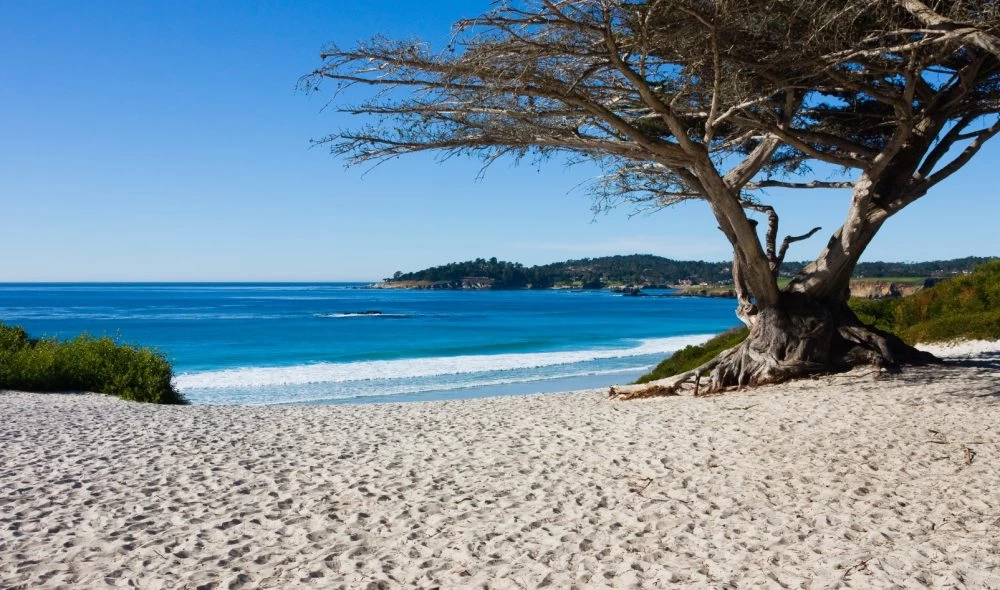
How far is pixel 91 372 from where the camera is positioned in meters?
13.8

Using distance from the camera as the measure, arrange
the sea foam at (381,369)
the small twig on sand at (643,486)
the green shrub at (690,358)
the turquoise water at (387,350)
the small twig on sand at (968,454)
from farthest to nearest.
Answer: the sea foam at (381,369), the turquoise water at (387,350), the green shrub at (690,358), the small twig on sand at (968,454), the small twig on sand at (643,486)

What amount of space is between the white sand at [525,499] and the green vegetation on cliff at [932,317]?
876 cm

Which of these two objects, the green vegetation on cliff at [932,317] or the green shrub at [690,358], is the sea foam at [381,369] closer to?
the green shrub at [690,358]

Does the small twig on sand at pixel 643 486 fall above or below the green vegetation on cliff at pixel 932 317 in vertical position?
below

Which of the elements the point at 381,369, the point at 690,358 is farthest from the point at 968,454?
the point at 381,369

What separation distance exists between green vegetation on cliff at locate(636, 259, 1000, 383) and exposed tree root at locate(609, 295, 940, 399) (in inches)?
202

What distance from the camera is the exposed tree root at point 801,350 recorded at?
1088 cm

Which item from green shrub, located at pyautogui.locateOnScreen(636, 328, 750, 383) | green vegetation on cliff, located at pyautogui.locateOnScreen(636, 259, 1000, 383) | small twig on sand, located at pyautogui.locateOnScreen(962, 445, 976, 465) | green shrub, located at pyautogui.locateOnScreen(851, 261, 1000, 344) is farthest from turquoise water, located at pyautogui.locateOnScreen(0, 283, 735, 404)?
small twig on sand, located at pyautogui.locateOnScreen(962, 445, 976, 465)

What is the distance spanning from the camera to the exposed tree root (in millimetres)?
10883

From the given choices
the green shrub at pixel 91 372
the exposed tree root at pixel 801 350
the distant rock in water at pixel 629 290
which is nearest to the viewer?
the exposed tree root at pixel 801 350

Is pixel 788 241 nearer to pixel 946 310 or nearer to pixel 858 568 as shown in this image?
pixel 858 568

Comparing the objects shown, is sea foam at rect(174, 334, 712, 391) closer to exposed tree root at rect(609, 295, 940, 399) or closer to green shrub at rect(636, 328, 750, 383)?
green shrub at rect(636, 328, 750, 383)

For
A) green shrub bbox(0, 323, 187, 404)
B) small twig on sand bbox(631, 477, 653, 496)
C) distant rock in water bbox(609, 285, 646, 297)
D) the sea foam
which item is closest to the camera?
→ small twig on sand bbox(631, 477, 653, 496)

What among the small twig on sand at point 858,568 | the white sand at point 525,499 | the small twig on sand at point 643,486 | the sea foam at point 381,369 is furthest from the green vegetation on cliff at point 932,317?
the small twig on sand at point 858,568
